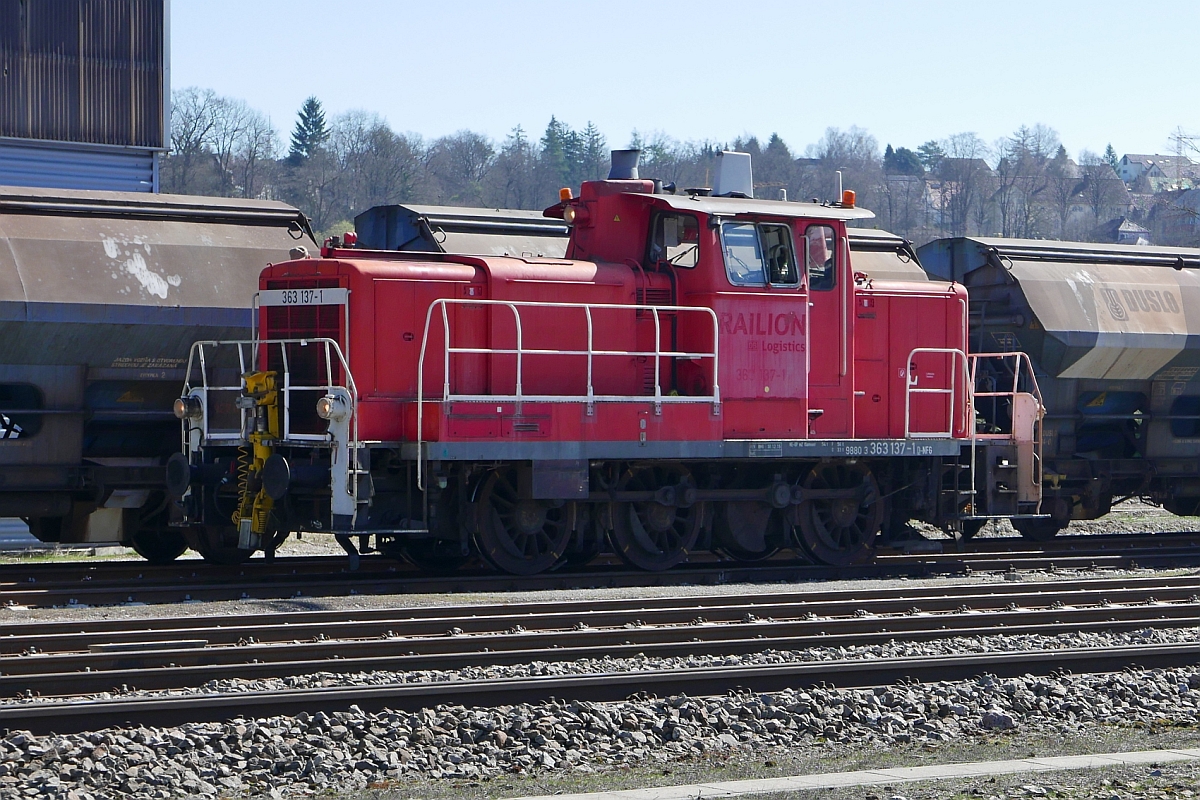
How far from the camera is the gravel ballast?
6.50 metres

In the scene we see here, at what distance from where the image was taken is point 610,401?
497 inches

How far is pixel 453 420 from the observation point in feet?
39.1

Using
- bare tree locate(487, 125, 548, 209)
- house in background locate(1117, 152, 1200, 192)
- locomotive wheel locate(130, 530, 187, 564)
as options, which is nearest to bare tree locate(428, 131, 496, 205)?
bare tree locate(487, 125, 548, 209)

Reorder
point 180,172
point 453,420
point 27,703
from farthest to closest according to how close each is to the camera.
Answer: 1. point 180,172
2. point 453,420
3. point 27,703

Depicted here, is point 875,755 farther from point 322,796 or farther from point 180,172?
point 180,172

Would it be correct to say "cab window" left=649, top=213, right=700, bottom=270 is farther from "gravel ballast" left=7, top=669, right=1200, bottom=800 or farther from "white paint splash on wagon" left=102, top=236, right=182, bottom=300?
"gravel ballast" left=7, top=669, right=1200, bottom=800

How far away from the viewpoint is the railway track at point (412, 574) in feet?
37.4

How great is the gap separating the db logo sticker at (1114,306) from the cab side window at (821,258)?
5.80 meters

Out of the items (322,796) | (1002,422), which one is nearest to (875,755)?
(322,796)

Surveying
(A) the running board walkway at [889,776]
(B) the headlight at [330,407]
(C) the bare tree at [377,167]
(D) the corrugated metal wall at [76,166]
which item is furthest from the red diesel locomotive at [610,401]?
(C) the bare tree at [377,167]

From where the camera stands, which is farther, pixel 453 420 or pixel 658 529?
pixel 658 529

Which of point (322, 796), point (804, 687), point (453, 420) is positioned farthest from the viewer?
point (453, 420)

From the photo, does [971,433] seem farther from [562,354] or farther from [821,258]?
[562,354]

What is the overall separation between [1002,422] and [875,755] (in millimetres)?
10766
